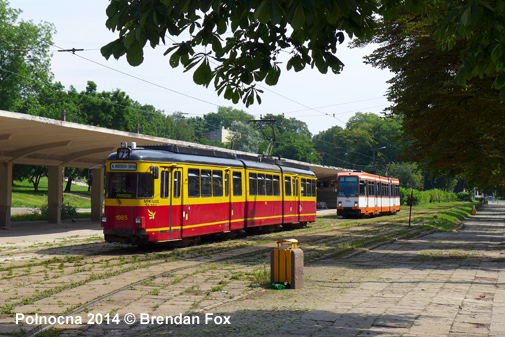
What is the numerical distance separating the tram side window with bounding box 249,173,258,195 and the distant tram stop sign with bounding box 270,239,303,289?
12.3 metres

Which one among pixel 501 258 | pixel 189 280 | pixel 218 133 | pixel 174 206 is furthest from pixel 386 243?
pixel 218 133

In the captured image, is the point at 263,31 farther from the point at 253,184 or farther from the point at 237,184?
the point at 253,184

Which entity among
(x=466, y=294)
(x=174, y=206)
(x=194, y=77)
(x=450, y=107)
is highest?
(x=450, y=107)

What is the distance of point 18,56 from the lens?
5953 cm

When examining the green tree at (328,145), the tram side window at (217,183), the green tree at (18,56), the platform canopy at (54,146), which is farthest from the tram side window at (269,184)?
the green tree at (328,145)

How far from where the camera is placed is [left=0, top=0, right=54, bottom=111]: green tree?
194 ft

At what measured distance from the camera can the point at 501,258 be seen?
1641cm

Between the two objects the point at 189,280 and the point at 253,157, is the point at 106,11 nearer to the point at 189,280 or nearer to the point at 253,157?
the point at 189,280

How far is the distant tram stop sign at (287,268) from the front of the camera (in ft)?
33.8

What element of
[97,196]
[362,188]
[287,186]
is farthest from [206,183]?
[362,188]

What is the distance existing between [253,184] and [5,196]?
11.2m

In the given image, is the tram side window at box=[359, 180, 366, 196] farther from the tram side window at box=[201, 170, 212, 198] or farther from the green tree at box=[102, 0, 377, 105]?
the green tree at box=[102, 0, 377, 105]

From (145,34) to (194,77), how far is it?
43.1 inches

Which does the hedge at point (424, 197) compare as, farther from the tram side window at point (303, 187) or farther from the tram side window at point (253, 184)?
the tram side window at point (253, 184)
